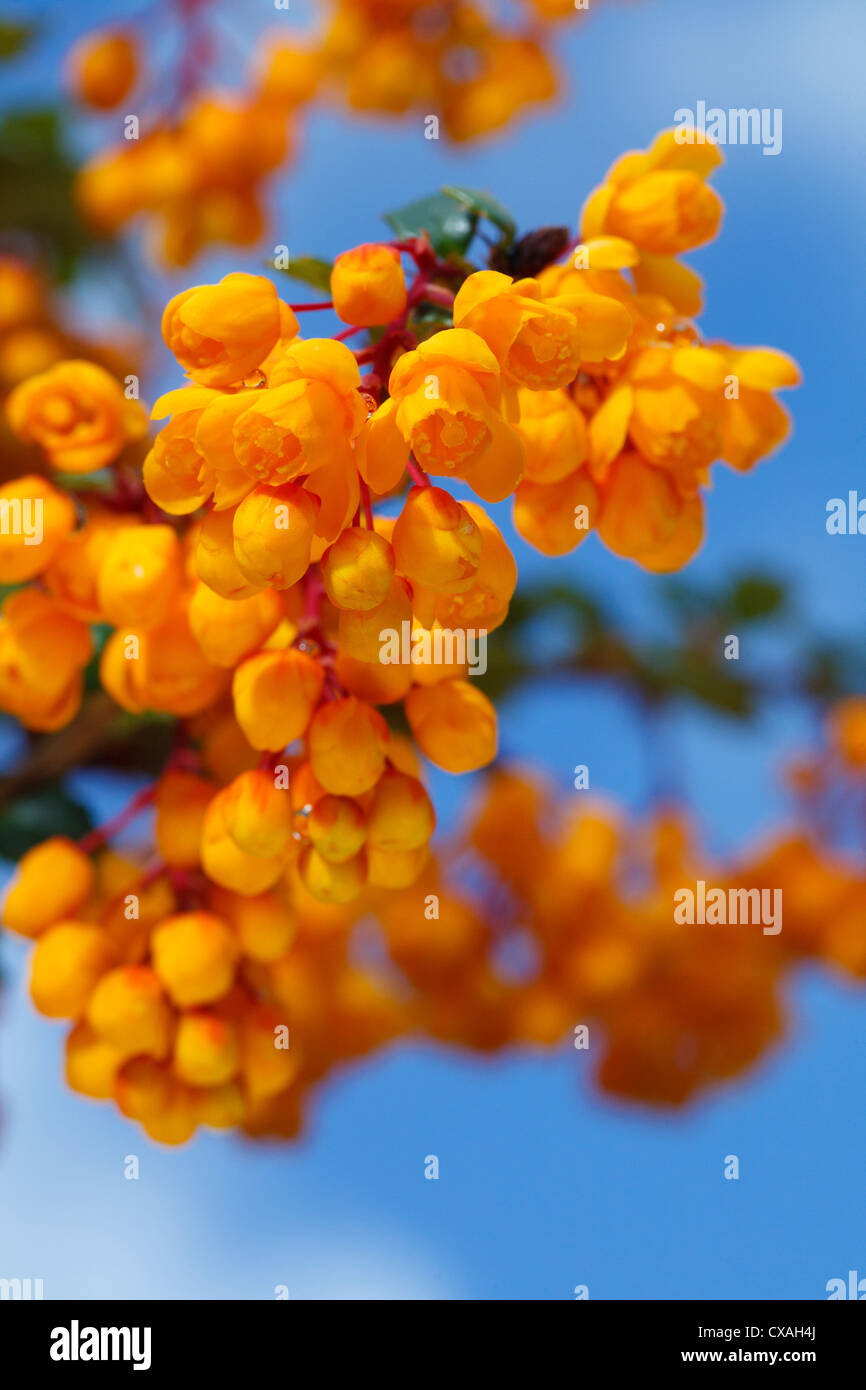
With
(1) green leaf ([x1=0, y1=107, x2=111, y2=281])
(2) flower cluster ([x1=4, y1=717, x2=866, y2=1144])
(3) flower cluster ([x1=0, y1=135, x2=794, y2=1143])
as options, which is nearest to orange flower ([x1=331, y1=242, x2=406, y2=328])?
(3) flower cluster ([x1=0, y1=135, x2=794, y2=1143])

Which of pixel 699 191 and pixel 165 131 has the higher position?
pixel 165 131

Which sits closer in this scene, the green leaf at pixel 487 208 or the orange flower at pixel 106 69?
the green leaf at pixel 487 208

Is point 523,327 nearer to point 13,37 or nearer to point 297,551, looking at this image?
point 297,551

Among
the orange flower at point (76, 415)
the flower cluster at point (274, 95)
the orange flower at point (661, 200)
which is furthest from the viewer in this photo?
the flower cluster at point (274, 95)

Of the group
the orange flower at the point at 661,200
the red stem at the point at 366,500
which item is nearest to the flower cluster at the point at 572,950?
the red stem at the point at 366,500

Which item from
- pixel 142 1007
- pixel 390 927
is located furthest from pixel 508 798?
pixel 142 1007

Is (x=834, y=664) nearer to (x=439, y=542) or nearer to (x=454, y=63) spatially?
(x=454, y=63)

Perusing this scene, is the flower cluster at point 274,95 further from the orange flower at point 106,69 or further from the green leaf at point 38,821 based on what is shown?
the green leaf at point 38,821
